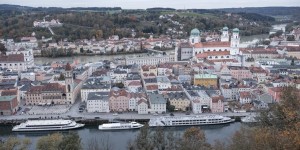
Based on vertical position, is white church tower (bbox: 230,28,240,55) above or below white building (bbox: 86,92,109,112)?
above

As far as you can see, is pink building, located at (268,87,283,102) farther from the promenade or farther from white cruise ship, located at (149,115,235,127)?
white cruise ship, located at (149,115,235,127)

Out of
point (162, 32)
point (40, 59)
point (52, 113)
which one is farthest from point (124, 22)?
point (52, 113)

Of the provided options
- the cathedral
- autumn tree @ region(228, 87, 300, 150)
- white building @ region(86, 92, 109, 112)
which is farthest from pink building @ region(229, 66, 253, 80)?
autumn tree @ region(228, 87, 300, 150)

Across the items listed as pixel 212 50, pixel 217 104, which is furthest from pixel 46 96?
pixel 212 50

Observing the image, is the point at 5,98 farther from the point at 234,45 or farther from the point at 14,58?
the point at 234,45

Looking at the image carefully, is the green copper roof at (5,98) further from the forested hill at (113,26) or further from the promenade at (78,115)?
the forested hill at (113,26)

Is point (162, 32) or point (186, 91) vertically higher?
point (162, 32)

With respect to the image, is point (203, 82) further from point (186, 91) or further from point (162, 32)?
point (162, 32)

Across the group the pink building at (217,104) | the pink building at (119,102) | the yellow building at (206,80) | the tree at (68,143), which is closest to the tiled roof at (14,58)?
the pink building at (119,102)

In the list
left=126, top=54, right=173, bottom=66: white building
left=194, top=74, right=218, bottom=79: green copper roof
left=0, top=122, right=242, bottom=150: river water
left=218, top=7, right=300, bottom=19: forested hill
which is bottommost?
left=0, top=122, right=242, bottom=150: river water
